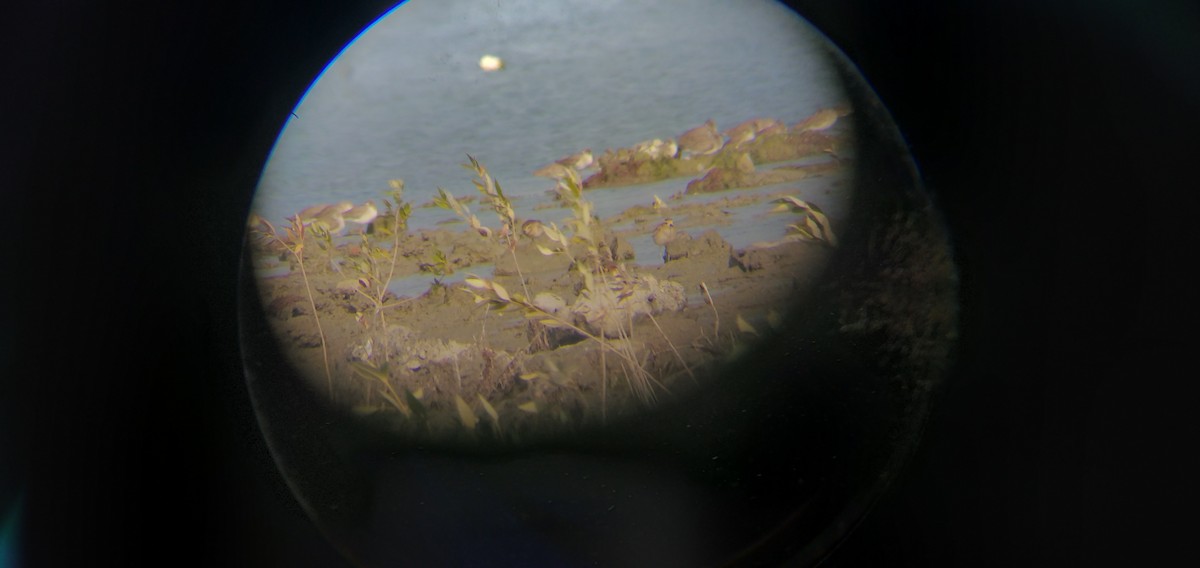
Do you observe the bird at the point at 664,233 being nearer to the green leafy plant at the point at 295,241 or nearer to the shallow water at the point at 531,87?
the shallow water at the point at 531,87

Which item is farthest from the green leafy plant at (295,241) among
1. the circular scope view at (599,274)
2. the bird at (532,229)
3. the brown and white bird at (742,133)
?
the brown and white bird at (742,133)

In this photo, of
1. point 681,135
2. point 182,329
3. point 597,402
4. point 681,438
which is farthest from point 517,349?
point 182,329

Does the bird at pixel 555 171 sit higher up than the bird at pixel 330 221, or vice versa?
the bird at pixel 555 171

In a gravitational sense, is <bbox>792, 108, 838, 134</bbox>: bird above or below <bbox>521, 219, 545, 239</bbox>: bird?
above

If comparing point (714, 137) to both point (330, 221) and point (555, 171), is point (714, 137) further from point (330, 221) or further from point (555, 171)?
point (330, 221)

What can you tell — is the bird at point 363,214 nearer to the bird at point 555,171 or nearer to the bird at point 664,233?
the bird at point 555,171

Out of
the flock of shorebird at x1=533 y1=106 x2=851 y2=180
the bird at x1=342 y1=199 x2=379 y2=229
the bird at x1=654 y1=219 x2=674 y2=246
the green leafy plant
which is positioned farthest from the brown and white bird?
the green leafy plant

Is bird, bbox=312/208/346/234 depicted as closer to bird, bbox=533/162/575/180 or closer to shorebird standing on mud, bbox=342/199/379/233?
shorebird standing on mud, bbox=342/199/379/233
